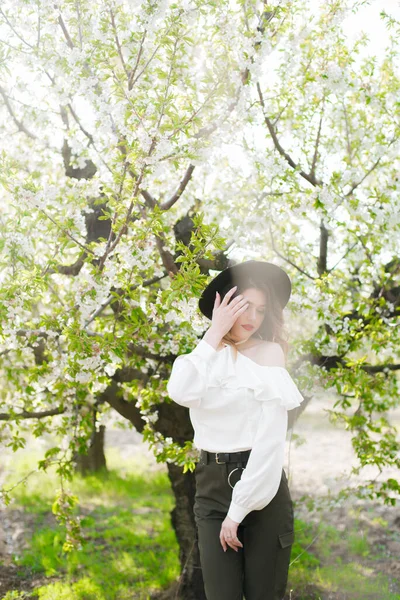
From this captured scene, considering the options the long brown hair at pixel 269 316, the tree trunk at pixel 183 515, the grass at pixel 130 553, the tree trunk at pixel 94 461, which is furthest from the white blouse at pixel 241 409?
the tree trunk at pixel 94 461

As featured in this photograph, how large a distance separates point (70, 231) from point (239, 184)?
2.21m

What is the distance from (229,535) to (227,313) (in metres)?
0.89

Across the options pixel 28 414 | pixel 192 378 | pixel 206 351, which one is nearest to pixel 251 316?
pixel 206 351

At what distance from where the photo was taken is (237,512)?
2.40m

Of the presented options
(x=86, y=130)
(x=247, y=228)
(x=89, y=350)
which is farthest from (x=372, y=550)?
(x=86, y=130)

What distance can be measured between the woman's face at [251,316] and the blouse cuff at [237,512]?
27.9 inches

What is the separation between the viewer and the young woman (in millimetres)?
2404

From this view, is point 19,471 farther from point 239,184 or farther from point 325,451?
point 239,184

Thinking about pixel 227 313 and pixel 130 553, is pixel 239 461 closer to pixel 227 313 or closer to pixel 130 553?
pixel 227 313

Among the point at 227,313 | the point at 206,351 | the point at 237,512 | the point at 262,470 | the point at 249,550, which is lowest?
the point at 249,550

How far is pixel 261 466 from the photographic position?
2377 mm

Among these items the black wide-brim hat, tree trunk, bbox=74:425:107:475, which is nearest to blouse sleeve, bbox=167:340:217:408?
the black wide-brim hat

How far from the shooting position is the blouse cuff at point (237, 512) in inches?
94.3

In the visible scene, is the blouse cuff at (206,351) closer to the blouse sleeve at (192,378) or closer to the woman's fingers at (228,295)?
the blouse sleeve at (192,378)
